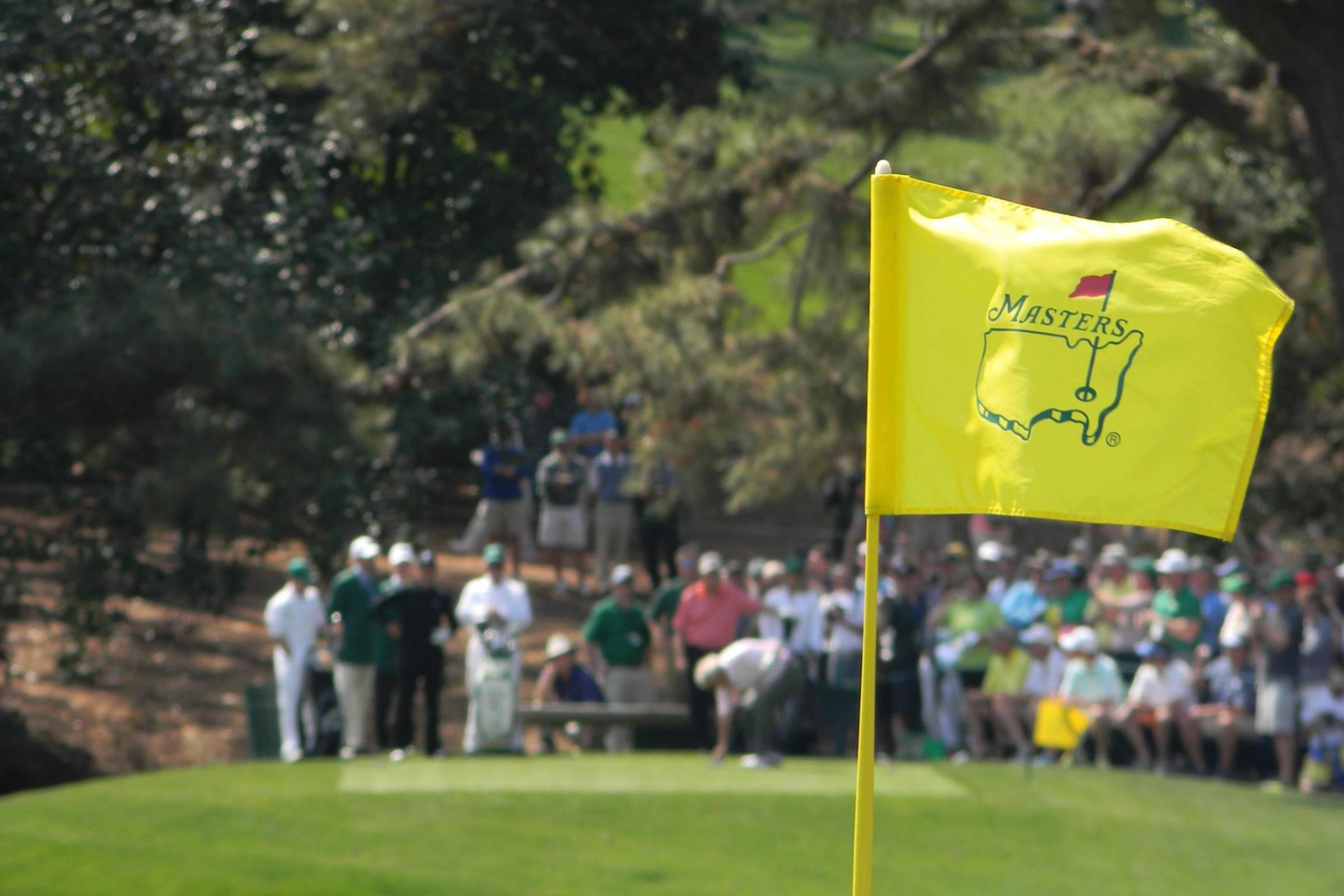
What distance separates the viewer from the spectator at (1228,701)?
572 inches

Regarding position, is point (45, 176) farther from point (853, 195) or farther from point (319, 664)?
point (853, 195)

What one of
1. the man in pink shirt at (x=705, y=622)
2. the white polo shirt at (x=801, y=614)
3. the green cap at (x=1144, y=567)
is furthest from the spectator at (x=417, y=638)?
the green cap at (x=1144, y=567)

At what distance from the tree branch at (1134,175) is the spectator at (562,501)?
18.9 ft

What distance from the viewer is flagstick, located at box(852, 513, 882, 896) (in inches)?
215

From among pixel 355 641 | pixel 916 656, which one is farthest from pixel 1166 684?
pixel 355 641

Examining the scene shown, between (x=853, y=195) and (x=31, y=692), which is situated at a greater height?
(x=853, y=195)

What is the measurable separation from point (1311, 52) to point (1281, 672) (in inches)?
184

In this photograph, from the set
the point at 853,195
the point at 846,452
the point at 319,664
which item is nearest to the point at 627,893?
the point at 319,664

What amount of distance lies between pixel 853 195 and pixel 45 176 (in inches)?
280

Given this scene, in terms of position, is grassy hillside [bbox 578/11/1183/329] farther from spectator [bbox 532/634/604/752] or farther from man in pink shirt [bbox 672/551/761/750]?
spectator [bbox 532/634/604/752]

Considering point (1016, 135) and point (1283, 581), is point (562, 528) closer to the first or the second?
point (1016, 135)

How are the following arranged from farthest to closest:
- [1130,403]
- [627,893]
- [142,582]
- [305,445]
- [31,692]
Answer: [31,692]
[142,582]
[305,445]
[627,893]
[1130,403]

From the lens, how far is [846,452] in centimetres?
1633

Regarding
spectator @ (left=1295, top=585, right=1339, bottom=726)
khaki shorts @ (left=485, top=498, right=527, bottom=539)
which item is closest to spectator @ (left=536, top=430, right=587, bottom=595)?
khaki shorts @ (left=485, top=498, right=527, bottom=539)
